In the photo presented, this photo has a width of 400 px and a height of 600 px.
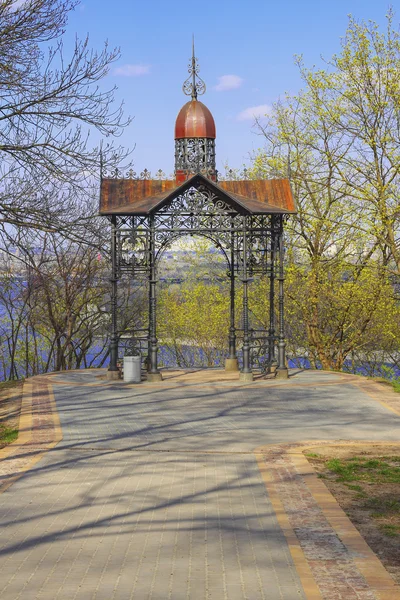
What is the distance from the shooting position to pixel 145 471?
36.2 feet

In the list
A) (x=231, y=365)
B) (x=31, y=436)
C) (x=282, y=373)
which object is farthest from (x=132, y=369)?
(x=31, y=436)

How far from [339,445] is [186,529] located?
5.27 meters

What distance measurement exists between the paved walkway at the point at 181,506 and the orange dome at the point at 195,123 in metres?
8.13

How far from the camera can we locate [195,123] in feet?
71.9

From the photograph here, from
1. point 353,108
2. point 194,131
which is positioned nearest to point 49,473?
point 194,131

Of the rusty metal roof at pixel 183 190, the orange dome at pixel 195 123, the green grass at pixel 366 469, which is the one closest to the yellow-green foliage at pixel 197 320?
the rusty metal roof at pixel 183 190

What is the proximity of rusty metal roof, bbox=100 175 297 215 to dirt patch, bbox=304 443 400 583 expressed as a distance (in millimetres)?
9471

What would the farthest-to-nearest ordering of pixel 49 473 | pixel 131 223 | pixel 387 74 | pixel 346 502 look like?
pixel 387 74 → pixel 131 223 → pixel 49 473 → pixel 346 502

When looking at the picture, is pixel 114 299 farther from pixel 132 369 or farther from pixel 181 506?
pixel 181 506

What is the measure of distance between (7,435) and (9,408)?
3.26 meters

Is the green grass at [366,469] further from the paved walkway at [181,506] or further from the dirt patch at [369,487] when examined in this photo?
the paved walkway at [181,506]

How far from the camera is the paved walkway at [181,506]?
680 cm

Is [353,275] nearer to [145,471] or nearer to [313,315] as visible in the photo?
[313,315]

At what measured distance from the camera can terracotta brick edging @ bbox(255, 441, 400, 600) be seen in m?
6.65
